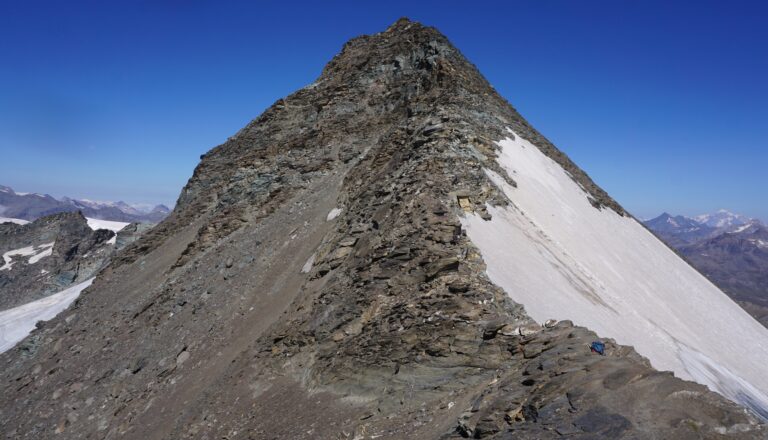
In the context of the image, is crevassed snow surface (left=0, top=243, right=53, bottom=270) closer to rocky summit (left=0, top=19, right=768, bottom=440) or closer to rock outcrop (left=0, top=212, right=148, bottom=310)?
rock outcrop (left=0, top=212, right=148, bottom=310)

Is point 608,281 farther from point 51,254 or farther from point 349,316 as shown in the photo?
point 51,254

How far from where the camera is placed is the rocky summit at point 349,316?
724 cm

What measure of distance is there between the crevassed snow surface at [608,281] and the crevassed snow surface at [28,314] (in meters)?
41.0

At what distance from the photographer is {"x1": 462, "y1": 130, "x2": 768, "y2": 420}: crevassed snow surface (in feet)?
45.5

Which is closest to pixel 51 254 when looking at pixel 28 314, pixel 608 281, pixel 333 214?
pixel 28 314

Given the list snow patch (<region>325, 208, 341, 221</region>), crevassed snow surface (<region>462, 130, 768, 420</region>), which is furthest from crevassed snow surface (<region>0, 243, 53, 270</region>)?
crevassed snow surface (<region>462, 130, 768, 420</region>)

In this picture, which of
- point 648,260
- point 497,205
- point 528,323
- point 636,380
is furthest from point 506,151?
point 636,380

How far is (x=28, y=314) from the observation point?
148 ft

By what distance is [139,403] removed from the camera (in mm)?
Result: 15477

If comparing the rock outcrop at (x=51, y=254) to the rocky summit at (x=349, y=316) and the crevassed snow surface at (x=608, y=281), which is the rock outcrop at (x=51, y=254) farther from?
the crevassed snow surface at (x=608, y=281)

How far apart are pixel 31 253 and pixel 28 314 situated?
23.9 metres

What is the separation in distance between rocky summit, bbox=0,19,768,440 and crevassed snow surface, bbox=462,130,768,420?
137cm

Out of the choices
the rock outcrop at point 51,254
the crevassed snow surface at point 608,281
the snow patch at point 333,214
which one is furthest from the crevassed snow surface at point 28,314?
the crevassed snow surface at point 608,281

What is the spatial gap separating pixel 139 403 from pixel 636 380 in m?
15.2
